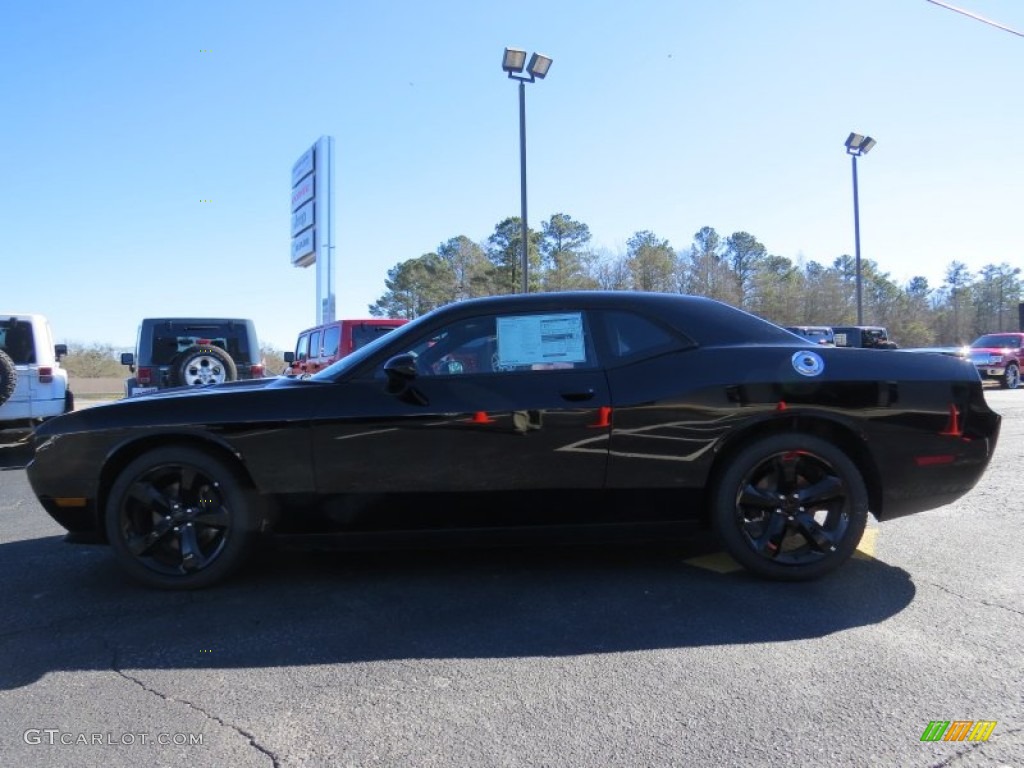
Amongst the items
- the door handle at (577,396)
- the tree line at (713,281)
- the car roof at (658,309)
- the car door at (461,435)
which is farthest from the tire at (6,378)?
the tree line at (713,281)

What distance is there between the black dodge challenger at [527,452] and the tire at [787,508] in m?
0.01

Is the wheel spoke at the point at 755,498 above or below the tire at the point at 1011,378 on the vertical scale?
below

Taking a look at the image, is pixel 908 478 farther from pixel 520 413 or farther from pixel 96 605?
pixel 96 605

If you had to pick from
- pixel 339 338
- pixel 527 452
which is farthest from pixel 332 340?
pixel 527 452

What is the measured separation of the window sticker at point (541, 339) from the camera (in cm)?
372

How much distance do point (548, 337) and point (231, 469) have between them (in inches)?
71.7

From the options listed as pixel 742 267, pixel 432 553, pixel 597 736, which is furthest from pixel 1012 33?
pixel 742 267

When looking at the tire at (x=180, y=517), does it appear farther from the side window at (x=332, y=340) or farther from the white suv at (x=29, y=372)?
the side window at (x=332, y=340)

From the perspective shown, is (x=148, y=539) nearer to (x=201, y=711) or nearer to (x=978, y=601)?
(x=201, y=711)

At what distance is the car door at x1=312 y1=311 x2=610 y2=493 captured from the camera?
11.6ft

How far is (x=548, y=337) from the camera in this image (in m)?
3.78

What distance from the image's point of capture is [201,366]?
388 inches

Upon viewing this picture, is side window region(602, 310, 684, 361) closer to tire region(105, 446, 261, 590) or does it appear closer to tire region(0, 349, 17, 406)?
tire region(105, 446, 261, 590)

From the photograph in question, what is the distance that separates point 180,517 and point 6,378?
20.7 ft
